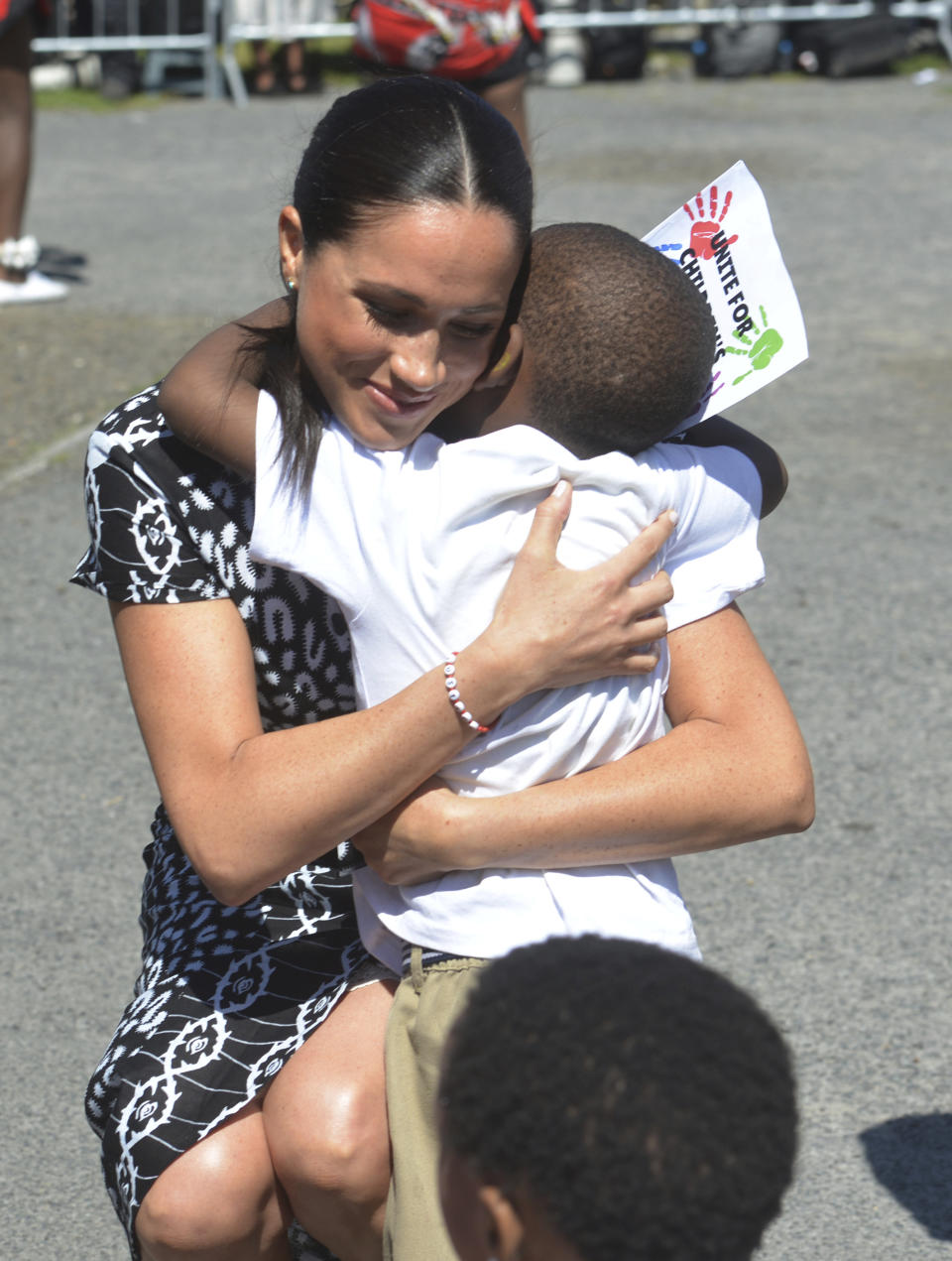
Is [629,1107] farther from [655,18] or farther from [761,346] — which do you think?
[655,18]

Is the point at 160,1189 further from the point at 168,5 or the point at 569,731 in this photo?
the point at 168,5

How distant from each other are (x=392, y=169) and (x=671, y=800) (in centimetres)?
77

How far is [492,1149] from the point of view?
4.34 feet

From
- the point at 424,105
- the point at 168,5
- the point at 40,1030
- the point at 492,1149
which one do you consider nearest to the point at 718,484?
the point at 424,105

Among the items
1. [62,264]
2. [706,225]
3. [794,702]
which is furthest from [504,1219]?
[62,264]

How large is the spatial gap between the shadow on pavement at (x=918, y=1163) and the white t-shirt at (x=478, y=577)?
0.93 meters

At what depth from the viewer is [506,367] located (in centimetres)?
192

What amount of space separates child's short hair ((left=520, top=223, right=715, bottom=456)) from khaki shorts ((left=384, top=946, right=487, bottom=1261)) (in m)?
0.63

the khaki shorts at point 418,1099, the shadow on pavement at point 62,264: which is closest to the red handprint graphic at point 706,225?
the khaki shorts at point 418,1099

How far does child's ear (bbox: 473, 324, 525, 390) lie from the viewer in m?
1.92

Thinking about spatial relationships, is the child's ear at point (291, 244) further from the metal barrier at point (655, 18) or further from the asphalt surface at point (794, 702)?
the metal barrier at point (655, 18)

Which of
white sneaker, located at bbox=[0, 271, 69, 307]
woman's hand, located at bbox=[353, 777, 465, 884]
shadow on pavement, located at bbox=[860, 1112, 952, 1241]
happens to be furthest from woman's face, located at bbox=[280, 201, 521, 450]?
white sneaker, located at bbox=[0, 271, 69, 307]

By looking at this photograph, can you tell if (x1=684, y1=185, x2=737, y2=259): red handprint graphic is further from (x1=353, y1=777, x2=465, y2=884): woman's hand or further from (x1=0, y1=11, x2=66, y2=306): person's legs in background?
(x1=0, y1=11, x2=66, y2=306): person's legs in background

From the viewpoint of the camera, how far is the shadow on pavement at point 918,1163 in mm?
2596
